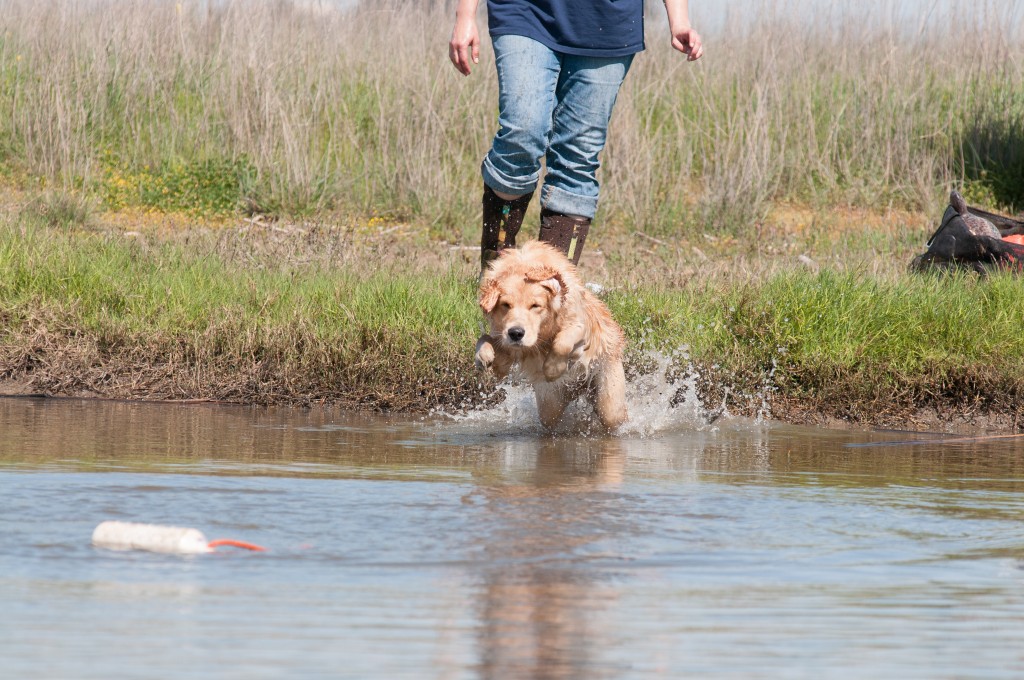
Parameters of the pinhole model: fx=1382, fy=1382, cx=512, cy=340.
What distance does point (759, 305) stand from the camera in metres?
6.24

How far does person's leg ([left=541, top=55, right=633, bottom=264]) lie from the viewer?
5.75 m

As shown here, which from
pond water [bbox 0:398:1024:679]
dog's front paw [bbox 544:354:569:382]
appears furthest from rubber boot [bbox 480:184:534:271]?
pond water [bbox 0:398:1024:679]

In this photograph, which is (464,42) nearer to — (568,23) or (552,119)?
(568,23)

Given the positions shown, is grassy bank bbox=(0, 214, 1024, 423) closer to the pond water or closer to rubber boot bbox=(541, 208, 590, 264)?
rubber boot bbox=(541, 208, 590, 264)

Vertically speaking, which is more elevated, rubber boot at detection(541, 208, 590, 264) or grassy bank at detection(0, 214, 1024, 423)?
rubber boot at detection(541, 208, 590, 264)

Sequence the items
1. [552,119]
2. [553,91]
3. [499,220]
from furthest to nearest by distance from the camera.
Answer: [499,220]
[552,119]
[553,91]

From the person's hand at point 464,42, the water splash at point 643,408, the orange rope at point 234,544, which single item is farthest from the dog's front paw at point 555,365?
the orange rope at point 234,544

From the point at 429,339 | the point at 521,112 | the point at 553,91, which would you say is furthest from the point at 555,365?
the point at 553,91

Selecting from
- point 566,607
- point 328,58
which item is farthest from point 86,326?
point 328,58

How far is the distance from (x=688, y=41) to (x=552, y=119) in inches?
25.7

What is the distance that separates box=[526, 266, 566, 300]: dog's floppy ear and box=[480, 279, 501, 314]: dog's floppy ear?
0.41ft

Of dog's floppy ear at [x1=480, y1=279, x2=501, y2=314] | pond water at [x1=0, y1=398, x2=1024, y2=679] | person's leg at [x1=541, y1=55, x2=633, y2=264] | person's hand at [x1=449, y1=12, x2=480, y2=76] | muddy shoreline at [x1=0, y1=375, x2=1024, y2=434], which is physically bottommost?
pond water at [x1=0, y1=398, x2=1024, y2=679]

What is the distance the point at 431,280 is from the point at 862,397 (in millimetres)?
2155

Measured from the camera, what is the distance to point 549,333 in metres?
5.20
